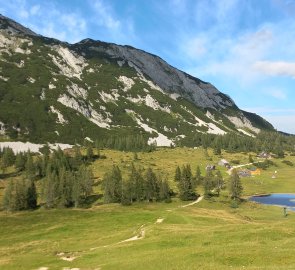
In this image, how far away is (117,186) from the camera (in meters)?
131

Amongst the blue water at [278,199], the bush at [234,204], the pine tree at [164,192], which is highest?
the pine tree at [164,192]

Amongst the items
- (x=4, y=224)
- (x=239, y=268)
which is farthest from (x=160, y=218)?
(x=239, y=268)

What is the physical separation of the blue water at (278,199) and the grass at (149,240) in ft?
56.4

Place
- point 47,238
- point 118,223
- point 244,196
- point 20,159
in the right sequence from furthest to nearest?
point 20,159, point 244,196, point 118,223, point 47,238

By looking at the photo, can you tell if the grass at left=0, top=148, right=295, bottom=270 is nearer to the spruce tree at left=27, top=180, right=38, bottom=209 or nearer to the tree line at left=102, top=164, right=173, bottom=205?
the tree line at left=102, top=164, right=173, bottom=205

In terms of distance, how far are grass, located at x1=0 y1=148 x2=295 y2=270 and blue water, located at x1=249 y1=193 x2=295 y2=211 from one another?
1719cm

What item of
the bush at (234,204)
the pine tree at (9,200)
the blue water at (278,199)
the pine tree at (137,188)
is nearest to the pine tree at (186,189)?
the pine tree at (137,188)

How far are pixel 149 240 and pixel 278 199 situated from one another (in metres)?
104

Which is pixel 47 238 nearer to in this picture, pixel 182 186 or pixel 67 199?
pixel 67 199

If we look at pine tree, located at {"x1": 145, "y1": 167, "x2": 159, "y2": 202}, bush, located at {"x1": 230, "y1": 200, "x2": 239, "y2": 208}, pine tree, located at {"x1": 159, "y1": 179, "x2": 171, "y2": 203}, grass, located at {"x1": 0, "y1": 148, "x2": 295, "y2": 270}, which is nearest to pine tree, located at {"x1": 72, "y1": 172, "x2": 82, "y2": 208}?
grass, located at {"x1": 0, "y1": 148, "x2": 295, "y2": 270}

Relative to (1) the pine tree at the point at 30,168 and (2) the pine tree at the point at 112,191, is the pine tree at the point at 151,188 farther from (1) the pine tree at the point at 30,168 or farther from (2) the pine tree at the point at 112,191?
(1) the pine tree at the point at 30,168

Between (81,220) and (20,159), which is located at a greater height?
(20,159)

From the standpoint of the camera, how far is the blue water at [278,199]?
13600cm

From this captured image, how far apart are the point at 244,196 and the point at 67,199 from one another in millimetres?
72014
